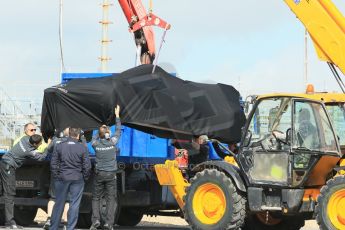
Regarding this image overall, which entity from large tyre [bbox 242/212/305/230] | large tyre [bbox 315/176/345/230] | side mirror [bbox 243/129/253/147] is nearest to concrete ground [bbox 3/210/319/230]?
large tyre [bbox 242/212/305/230]

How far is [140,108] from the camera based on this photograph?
1432 centimetres

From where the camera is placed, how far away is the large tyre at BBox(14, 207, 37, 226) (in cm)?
1653

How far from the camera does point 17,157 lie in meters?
15.3

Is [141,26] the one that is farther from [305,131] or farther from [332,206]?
[332,206]

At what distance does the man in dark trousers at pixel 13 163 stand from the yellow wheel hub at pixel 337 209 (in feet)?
20.3

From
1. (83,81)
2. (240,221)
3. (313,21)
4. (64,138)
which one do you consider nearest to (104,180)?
(64,138)

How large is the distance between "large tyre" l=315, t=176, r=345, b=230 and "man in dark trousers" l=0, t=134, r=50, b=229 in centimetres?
606

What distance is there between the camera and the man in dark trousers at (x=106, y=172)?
1403 centimetres

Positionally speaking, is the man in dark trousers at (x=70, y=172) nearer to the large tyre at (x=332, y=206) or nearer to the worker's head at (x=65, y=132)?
the worker's head at (x=65, y=132)

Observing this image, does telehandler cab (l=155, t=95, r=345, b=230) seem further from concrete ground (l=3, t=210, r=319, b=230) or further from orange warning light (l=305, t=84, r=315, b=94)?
concrete ground (l=3, t=210, r=319, b=230)

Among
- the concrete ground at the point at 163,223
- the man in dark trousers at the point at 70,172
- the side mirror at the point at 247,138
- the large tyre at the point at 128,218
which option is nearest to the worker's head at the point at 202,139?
the side mirror at the point at 247,138

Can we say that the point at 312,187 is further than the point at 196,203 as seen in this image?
No

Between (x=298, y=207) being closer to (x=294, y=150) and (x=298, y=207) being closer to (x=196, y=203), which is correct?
(x=294, y=150)

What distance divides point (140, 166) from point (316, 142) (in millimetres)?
4313
